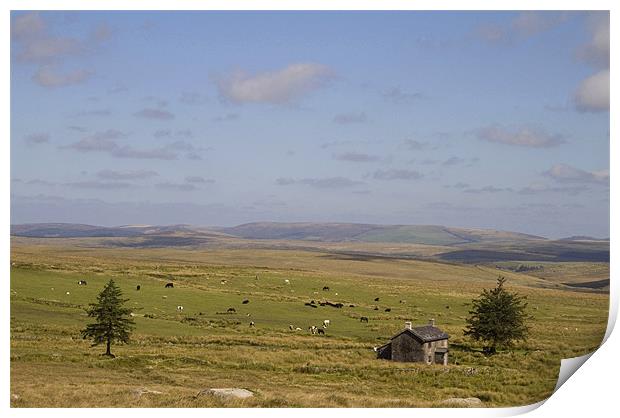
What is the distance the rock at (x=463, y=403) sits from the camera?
60.0ft

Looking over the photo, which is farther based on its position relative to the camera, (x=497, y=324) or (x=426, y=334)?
(x=497, y=324)

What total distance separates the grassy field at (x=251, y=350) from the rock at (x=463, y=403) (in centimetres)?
28

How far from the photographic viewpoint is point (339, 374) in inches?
925

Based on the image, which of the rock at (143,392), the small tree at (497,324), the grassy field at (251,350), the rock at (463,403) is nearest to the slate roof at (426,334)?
Answer: the grassy field at (251,350)

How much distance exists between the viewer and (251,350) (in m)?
28.6

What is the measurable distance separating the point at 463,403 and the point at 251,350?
1243 centimetres

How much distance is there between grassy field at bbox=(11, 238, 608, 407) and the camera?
18594 mm

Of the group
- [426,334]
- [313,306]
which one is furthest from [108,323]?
[313,306]

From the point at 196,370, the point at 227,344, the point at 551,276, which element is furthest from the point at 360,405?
the point at 551,276

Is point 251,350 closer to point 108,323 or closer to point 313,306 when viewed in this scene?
point 108,323

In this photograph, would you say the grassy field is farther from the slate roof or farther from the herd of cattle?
the slate roof

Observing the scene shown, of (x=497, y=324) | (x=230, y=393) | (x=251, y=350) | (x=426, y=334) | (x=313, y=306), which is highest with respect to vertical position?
(x=497, y=324)

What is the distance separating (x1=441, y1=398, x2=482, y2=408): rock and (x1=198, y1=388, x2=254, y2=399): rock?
5671 millimetres
